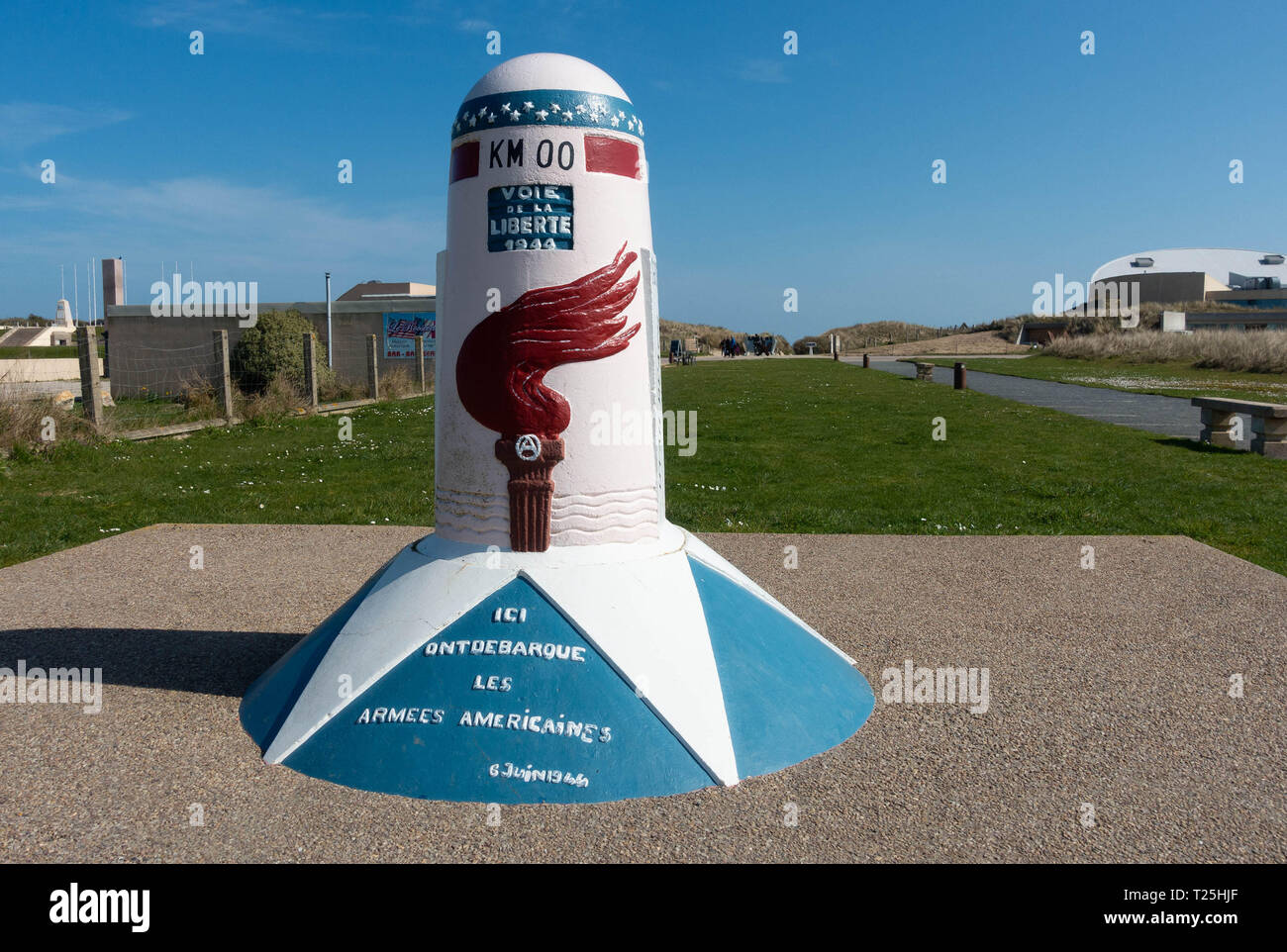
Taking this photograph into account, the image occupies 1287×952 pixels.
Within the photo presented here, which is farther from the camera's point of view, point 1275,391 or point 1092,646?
point 1275,391

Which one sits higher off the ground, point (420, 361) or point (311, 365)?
point (420, 361)

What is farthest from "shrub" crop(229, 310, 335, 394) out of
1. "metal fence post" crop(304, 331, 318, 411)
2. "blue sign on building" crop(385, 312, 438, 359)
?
"blue sign on building" crop(385, 312, 438, 359)

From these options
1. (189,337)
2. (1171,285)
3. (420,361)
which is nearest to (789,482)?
(420,361)

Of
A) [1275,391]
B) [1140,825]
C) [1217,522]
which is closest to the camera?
[1140,825]

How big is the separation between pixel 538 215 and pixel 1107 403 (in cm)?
2471

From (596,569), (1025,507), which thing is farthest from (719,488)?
(596,569)

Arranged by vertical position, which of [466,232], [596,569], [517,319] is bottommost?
[596,569]

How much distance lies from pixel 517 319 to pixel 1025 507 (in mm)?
8606

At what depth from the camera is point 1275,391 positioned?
83.6 ft

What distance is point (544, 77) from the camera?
450 centimetres

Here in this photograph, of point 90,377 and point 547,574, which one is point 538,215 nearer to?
point 547,574

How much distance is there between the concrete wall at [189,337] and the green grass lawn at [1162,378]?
75.5ft

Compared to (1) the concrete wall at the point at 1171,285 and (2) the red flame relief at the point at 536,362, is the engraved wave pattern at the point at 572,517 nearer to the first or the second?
(2) the red flame relief at the point at 536,362

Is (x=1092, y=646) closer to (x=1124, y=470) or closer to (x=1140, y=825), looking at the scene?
(x=1140, y=825)
